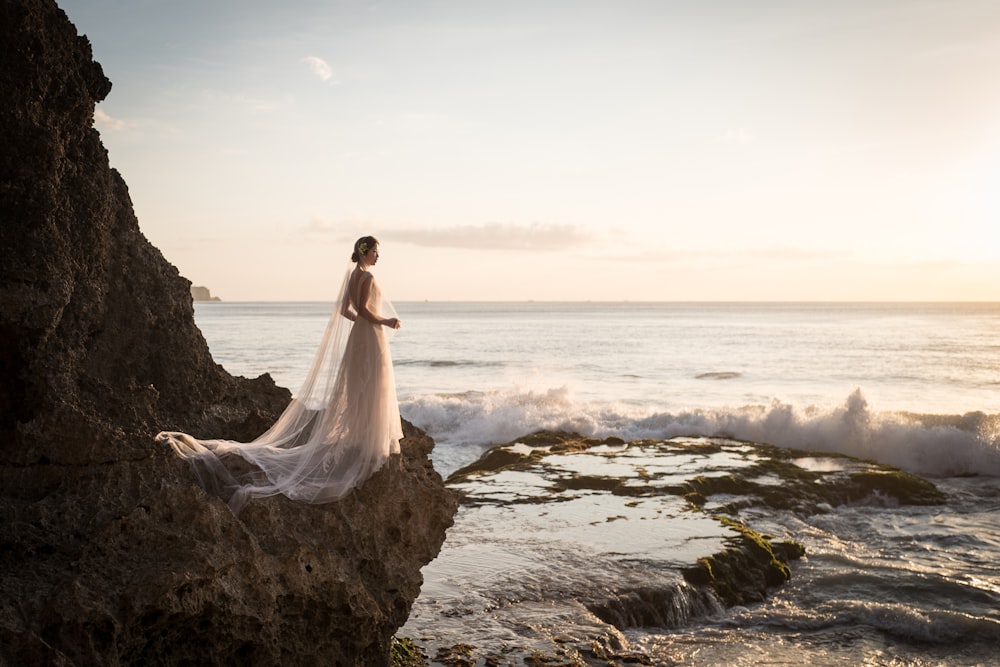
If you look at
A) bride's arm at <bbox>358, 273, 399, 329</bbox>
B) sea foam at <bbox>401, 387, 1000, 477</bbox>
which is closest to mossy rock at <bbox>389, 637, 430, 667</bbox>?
bride's arm at <bbox>358, 273, 399, 329</bbox>

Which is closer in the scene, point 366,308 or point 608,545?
point 366,308

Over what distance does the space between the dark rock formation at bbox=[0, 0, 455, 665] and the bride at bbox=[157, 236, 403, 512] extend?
216 mm

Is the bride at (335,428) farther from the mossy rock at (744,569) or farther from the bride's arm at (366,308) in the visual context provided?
the mossy rock at (744,569)

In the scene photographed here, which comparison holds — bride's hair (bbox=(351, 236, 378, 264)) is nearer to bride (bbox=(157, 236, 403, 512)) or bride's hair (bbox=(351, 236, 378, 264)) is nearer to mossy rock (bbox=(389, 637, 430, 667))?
bride (bbox=(157, 236, 403, 512))

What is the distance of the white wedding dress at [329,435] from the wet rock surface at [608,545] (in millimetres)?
2179

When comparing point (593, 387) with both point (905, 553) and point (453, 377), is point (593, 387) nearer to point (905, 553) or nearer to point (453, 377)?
point (453, 377)

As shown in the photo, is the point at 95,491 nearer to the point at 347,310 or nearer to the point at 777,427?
→ the point at 347,310

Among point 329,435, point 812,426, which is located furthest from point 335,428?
point 812,426

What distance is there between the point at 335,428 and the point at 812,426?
62.0ft

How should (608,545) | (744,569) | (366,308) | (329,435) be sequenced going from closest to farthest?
(329,435), (366,308), (744,569), (608,545)

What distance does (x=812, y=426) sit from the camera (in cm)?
2288

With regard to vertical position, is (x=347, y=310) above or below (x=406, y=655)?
above

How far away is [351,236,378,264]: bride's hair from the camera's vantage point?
7609mm

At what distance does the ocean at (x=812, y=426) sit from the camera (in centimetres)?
920
